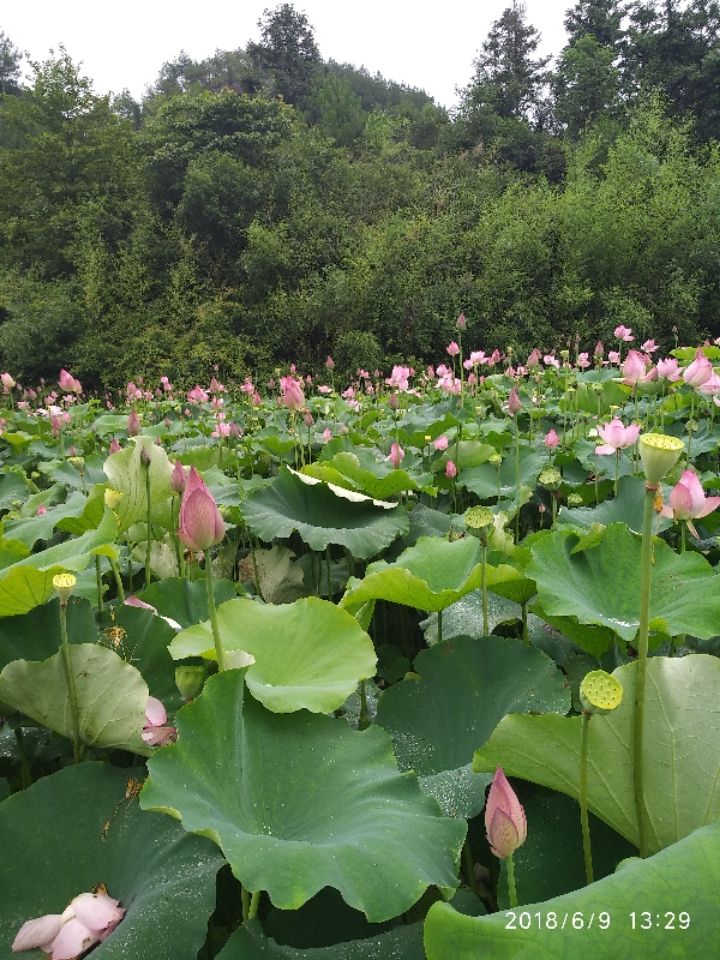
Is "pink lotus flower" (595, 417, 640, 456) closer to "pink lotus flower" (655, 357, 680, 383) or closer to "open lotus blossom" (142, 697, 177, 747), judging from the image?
"pink lotus flower" (655, 357, 680, 383)

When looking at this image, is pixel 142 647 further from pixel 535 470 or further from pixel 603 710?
pixel 535 470

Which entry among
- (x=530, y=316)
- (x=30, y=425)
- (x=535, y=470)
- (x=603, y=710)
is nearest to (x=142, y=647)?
(x=603, y=710)

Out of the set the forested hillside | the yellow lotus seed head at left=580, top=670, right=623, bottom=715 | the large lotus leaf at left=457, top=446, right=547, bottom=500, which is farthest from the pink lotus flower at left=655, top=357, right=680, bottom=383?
the forested hillside

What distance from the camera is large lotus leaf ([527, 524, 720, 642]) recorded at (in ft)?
2.52

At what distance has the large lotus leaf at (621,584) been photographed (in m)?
0.77

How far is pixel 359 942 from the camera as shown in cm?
45

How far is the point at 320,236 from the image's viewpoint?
13742 millimetres

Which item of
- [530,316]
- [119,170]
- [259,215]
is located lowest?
[530,316]

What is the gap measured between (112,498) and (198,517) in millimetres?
349

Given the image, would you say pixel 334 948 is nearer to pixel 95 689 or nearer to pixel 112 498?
pixel 95 689

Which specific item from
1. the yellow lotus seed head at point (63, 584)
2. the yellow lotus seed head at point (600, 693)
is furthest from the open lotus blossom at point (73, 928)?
the yellow lotus seed head at point (600, 693)

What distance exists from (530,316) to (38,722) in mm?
10787

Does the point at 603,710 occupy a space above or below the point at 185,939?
above

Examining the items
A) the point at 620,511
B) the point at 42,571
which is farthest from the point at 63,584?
the point at 620,511
